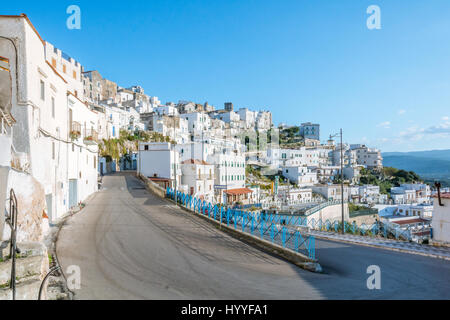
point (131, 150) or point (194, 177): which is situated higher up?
point (131, 150)

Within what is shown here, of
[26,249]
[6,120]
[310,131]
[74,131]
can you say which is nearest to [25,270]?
[26,249]

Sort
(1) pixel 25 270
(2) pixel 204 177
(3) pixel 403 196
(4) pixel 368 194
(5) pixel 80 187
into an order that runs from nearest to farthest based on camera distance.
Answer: (1) pixel 25 270
(5) pixel 80 187
(2) pixel 204 177
(4) pixel 368 194
(3) pixel 403 196

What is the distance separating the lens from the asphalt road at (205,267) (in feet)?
23.4

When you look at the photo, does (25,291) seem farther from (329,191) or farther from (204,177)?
(329,191)

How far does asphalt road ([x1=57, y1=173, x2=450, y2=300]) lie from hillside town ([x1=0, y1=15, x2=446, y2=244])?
313cm

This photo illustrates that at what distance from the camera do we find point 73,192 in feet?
58.5

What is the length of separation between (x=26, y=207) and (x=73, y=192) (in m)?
10.7

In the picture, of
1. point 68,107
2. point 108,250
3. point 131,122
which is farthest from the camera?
point 131,122

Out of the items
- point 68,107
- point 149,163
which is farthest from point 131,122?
point 68,107

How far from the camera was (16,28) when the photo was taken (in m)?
10.5

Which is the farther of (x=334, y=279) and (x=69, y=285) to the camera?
(x=334, y=279)

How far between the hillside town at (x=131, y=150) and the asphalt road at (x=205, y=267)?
3132 mm
